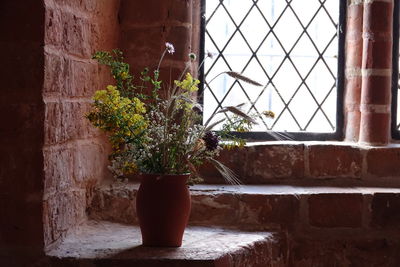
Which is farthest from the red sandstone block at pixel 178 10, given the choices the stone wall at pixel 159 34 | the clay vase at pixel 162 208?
the clay vase at pixel 162 208

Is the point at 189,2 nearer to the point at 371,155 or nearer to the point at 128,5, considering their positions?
the point at 128,5

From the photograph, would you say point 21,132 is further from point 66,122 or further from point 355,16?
point 355,16

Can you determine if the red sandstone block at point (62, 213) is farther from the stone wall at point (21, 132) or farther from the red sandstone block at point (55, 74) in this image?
the red sandstone block at point (55, 74)

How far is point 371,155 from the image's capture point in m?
3.09

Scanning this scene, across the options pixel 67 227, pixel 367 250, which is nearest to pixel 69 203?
pixel 67 227

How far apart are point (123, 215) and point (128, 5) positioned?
3.21 ft

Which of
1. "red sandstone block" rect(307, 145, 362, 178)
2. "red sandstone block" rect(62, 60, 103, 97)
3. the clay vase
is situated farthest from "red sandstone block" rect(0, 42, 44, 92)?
"red sandstone block" rect(307, 145, 362, 178)

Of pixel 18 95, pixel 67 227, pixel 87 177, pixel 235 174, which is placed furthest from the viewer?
pixel 235 174

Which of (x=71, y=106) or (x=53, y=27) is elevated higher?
(x=53, y=27)

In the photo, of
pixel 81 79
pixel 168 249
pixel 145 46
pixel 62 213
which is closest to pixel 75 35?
pixel 81 79

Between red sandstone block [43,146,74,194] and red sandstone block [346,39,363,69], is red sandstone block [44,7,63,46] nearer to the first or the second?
red sandstone block [43,146,74,194]

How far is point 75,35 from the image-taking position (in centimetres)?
262

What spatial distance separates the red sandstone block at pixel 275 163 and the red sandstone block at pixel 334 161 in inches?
2.3

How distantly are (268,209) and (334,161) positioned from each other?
47 cm
